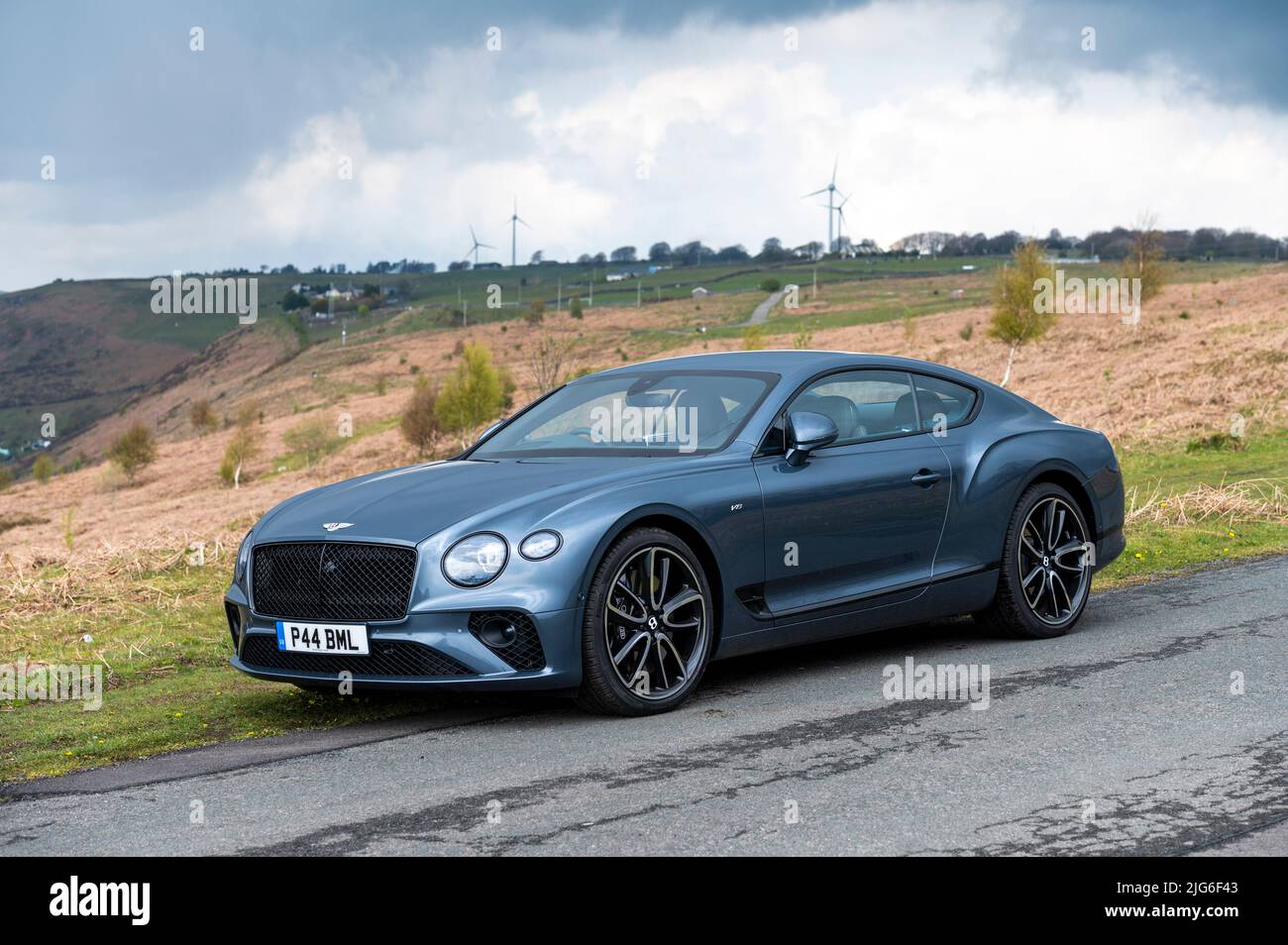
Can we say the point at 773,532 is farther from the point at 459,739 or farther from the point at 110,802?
the point at 110,802

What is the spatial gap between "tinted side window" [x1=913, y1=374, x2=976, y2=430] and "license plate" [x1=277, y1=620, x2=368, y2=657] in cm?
339

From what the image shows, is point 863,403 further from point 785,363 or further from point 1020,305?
point 1020,305

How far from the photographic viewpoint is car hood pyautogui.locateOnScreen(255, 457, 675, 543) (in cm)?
637

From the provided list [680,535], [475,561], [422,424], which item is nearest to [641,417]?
[680,535]

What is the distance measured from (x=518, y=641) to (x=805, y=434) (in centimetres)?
182

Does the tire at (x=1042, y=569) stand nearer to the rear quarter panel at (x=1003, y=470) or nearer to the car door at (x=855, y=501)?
the rear quarter panel at (x=1003, y=470)


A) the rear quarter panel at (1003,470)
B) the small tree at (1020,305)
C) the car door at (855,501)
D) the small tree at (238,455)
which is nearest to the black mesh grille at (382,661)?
the car door at (855,501)

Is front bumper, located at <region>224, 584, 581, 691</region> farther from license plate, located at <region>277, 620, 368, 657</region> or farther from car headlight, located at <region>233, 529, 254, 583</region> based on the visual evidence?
car headlight, located at <region>233, 529, 254, 583</region>

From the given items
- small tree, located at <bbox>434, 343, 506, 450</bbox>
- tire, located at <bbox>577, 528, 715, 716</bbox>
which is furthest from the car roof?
small tree, located at <bbox>434, 343, 506, 450</bbox>

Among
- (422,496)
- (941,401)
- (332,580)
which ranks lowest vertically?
(332,580)

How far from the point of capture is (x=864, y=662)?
7.74 meters

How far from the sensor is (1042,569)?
27.3 feet

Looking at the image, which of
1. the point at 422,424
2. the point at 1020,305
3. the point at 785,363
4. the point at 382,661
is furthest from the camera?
A: the point at 422,424

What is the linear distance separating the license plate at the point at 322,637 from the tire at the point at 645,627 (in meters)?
0.97
